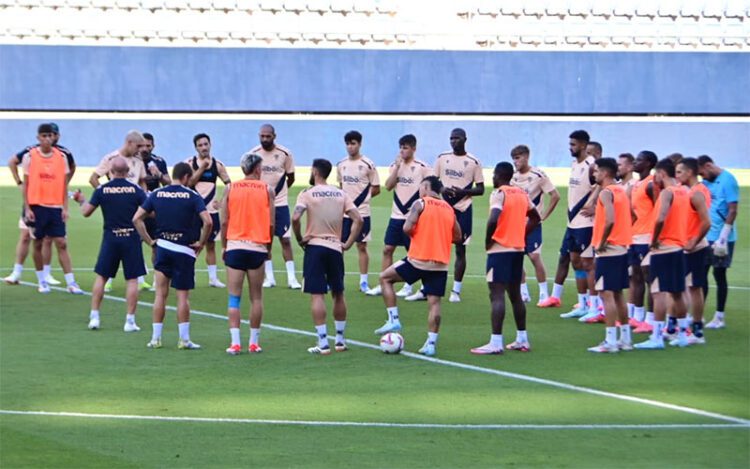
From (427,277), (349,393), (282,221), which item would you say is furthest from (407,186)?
(349,393)

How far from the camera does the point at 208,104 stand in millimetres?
38438

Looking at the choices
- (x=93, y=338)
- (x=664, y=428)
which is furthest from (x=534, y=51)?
(x=664, y=428)

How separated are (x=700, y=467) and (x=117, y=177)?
781 cm

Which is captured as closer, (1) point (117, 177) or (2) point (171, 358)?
(2) point (171, 358)

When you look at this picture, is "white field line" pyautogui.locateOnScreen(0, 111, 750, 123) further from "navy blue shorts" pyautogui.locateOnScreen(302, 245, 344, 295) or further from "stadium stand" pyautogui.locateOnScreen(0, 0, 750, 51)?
"navy blue shorts" pyautogui.locateOnScreen(302, 245, 344, 295)

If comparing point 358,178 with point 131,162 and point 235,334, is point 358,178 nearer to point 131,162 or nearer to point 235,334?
point 131,162

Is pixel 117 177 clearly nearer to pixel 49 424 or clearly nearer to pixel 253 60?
pixel 49 424

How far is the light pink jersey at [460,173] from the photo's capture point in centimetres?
1616

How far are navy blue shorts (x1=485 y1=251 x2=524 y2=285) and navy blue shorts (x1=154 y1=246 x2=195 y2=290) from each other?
3167 mm

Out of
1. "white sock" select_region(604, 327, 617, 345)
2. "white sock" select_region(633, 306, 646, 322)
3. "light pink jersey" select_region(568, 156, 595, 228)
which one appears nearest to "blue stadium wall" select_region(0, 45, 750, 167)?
"light pink jersey" select_region(568, 156, 595, 228)

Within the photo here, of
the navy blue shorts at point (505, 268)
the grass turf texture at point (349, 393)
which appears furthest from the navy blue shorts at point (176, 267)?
the navy blue shorts at point (505, 268)

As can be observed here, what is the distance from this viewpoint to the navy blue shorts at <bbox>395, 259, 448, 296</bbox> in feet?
41.5

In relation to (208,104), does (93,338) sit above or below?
below

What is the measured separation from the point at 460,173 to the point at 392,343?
400cm
